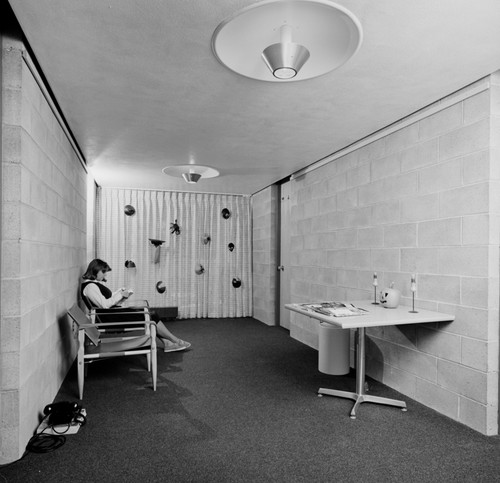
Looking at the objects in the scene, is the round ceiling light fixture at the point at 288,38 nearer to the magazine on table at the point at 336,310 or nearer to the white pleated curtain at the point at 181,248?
the magazine on table at the point at 336,310

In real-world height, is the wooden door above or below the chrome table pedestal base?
above

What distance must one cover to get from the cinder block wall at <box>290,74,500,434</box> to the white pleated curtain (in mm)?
3248

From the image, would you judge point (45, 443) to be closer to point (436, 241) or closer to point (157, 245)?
point (436, 241)

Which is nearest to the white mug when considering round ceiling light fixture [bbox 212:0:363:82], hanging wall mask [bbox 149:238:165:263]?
round ceiling light fixture [bbox 212:0:363:82]

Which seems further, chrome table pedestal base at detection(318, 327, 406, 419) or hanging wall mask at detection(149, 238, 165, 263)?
hanging wall mask at detection(149, 238, 165, 263)

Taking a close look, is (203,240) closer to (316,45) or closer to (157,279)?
(157,279)

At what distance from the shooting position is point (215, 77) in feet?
8.80

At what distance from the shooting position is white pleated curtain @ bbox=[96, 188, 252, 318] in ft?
22.9

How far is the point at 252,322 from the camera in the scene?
689cm

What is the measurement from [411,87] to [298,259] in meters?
3.09

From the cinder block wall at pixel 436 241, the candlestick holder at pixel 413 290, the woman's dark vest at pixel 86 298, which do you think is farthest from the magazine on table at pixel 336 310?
the woman's dark vest at pixel 86 298

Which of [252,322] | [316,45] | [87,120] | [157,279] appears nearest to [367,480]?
[316,45]

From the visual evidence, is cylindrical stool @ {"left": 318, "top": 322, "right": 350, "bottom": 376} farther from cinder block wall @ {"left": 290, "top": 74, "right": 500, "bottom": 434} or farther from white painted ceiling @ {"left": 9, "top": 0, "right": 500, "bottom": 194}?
white painted ceiling @ {"left": 9, "top": 0, "right": 500, "bottom": 194}

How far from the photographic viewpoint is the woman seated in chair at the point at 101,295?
4289 millimetres
